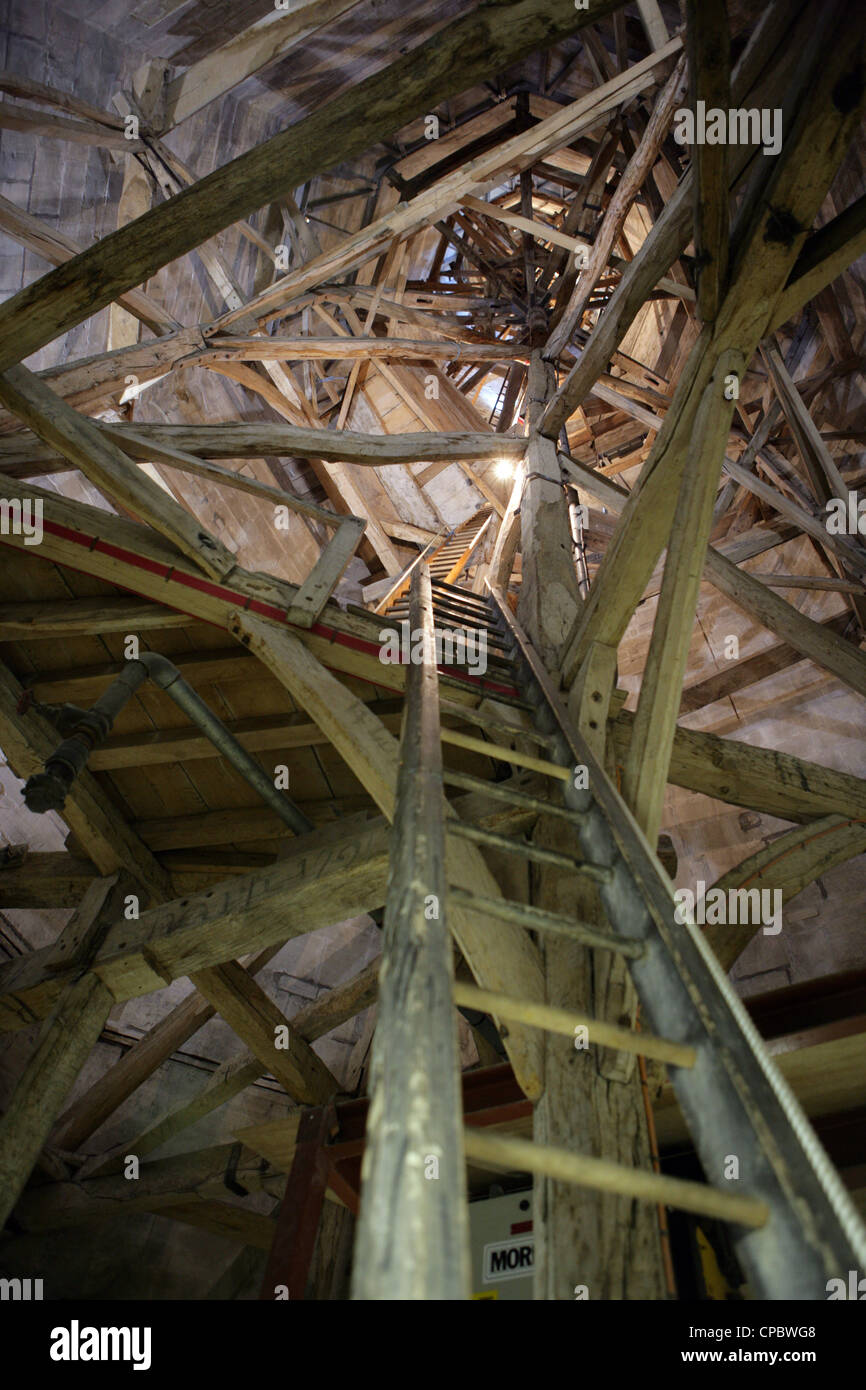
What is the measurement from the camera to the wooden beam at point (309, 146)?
9.46 ft

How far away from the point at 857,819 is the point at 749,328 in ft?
7.64

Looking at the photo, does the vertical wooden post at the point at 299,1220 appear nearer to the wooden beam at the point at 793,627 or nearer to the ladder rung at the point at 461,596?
the ladder rung at the point at 461,596

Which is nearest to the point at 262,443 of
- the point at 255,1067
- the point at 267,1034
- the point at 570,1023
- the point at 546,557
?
the point at 546,557

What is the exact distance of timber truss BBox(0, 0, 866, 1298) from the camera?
1938 mm

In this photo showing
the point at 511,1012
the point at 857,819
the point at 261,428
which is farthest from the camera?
the point at 261,428

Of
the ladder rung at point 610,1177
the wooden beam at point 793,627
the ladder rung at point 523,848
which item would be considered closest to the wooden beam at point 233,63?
the wooden beam at point 793,627

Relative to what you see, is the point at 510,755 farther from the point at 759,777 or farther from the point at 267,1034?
the point at 267,1034

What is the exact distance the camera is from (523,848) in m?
2.24

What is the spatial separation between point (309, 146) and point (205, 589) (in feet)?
6.86

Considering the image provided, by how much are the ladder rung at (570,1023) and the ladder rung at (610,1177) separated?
26 centimetres

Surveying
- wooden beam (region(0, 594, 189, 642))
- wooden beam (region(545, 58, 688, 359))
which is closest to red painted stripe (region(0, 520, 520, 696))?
wooden beam (region(0, 594, 189, 642))
